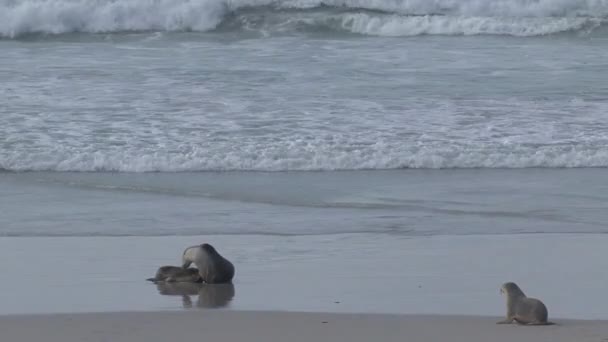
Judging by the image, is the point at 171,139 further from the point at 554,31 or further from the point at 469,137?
the point at 554,31

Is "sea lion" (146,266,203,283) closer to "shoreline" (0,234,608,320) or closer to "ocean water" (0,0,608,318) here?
"shoreline" (0,234,608,320)

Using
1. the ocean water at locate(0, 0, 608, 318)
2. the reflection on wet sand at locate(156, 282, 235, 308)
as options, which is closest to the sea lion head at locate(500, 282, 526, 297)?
the ocean water at locate(0, 0, 608, 318)

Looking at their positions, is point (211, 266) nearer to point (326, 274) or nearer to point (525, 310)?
point (326, 274)

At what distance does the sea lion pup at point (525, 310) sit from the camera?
5.44m

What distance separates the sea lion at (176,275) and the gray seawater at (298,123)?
125 centimetres

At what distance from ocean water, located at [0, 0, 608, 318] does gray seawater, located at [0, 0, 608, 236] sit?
0.03 metres

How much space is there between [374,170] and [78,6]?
415 inches

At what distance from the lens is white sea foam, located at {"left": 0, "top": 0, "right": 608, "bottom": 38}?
1873 cm

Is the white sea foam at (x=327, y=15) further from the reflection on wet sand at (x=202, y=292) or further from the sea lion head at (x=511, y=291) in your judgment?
the sea lion head at (x=511, y=291)

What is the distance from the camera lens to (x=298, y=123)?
11.3 meters

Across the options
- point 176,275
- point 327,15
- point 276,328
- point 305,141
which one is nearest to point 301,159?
point 305,141

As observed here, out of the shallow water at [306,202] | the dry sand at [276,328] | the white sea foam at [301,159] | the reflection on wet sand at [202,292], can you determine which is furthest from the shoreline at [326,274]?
the white sea foam at [301,159]

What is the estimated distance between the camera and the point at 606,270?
21.8ft

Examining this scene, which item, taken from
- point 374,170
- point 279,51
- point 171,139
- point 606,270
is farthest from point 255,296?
point 279,51
